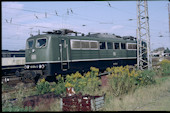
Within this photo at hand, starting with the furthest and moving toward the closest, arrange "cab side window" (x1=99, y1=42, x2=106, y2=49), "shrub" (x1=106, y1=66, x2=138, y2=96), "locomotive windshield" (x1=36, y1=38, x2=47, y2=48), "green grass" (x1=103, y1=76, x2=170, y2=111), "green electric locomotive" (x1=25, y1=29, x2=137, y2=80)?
"cab side window" (x1=99, y1=42, x2=106, y2=49), "locomotive windshield" (x1=36, y1=38, x2=47, y2=48), "green electric locomotive" (x1=25, y1=29, x2=137, y2=80), "shrub" (x1=106, y1=66, x2=138, y2=96), "green grass" (x1=103, y1=76, x2=170, y2=111)

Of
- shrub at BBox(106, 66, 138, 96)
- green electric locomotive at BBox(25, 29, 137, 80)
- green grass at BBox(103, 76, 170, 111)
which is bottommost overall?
green grass at BBox(103, 76, 170, 111)

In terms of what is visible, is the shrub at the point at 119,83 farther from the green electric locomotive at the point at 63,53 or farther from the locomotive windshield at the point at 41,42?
the locomotive windshield at the point at 41,42

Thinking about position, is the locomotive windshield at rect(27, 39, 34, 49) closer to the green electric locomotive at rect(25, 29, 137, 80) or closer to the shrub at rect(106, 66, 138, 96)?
the green electric locomotive at rect(25, 29, 137, 80)

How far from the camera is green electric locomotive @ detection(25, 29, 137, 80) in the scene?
39.2 ft

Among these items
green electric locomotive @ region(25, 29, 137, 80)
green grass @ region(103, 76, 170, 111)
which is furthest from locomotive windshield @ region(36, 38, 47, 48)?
green grass @ region(103, 76, 170, 111)

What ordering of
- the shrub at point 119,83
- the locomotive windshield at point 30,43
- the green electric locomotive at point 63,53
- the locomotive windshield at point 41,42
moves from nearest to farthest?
the shrub at point 119,83, the green electric locomotive at point 63,53, the locomotive windshield at point 41,42, the locomotive windshield at point 30,43

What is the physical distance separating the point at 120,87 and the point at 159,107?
2038mm

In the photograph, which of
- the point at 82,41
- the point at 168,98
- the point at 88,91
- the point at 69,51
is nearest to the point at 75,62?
the point at 69,51

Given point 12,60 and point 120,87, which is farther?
point 12,60

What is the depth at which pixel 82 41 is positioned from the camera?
1398 cm

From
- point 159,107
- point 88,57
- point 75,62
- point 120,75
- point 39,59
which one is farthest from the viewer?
point 88,57

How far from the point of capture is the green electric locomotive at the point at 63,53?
1194 centimetres

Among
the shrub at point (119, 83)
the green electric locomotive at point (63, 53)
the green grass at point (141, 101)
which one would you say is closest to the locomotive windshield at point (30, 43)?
the green electric locomotive at point (63, 53)

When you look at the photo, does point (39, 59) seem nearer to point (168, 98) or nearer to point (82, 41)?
point (82, 41)
